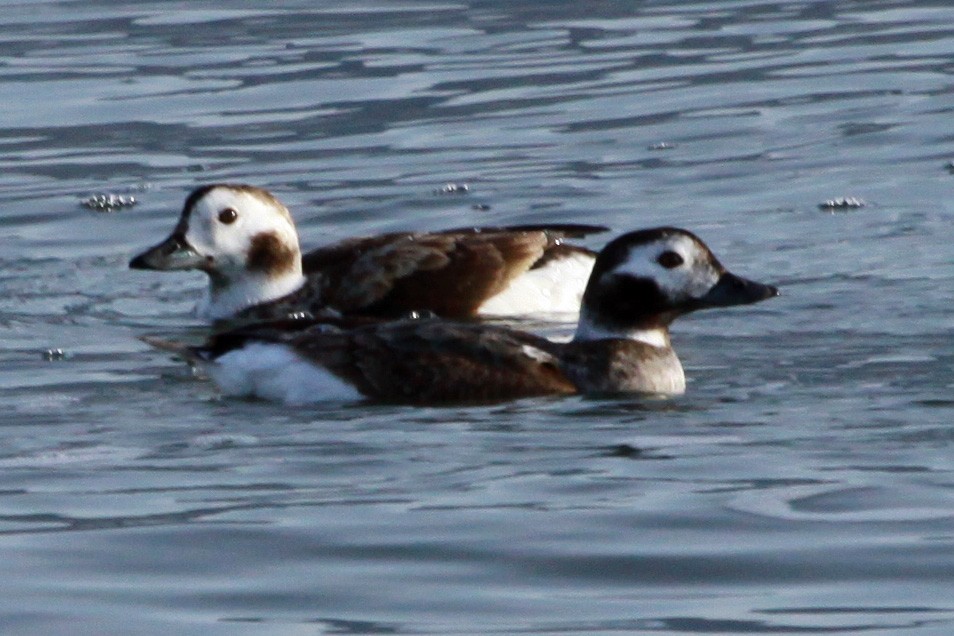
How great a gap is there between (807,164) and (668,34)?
5480 mm

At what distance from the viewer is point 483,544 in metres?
7.23

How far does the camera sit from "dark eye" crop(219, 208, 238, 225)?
12141 millimetres

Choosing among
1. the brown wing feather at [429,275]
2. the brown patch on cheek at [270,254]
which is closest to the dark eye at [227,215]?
the brown patch on cheek at [270,254]

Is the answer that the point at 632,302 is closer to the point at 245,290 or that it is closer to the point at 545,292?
the point at 545,292

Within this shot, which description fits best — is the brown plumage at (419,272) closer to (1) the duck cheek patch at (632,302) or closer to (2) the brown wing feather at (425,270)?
(2) the brown wing feather at (425,270)

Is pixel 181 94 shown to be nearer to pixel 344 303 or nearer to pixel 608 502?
pixel 344 303

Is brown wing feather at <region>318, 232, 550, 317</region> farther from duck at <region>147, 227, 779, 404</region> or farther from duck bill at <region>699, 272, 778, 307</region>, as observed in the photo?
duck bill at <region>699, 272, 778, 307</region>

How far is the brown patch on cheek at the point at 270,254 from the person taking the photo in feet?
40.0

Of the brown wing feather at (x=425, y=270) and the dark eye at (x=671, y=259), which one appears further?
the brown wing feather at (x=425, y=270)

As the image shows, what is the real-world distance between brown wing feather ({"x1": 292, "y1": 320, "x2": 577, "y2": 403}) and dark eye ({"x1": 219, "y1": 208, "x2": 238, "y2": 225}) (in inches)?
101

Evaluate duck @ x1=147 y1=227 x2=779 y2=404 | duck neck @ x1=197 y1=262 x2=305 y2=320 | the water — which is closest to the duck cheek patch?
duck @ x1=147 y1=227 x2=779 y2=404

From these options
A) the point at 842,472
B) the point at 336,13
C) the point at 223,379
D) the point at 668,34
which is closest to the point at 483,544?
the point at 842,472

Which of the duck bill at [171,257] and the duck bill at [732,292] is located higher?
the duck bill at [732,292]

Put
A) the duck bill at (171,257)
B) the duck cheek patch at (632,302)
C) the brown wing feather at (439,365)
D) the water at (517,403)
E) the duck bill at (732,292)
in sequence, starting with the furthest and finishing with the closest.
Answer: the duck bill at (171,257) < the duck cheek patch at (632,302) < the duck bill at (732,292) < the brown wing feather at (439,365) < the water at (517,403)
